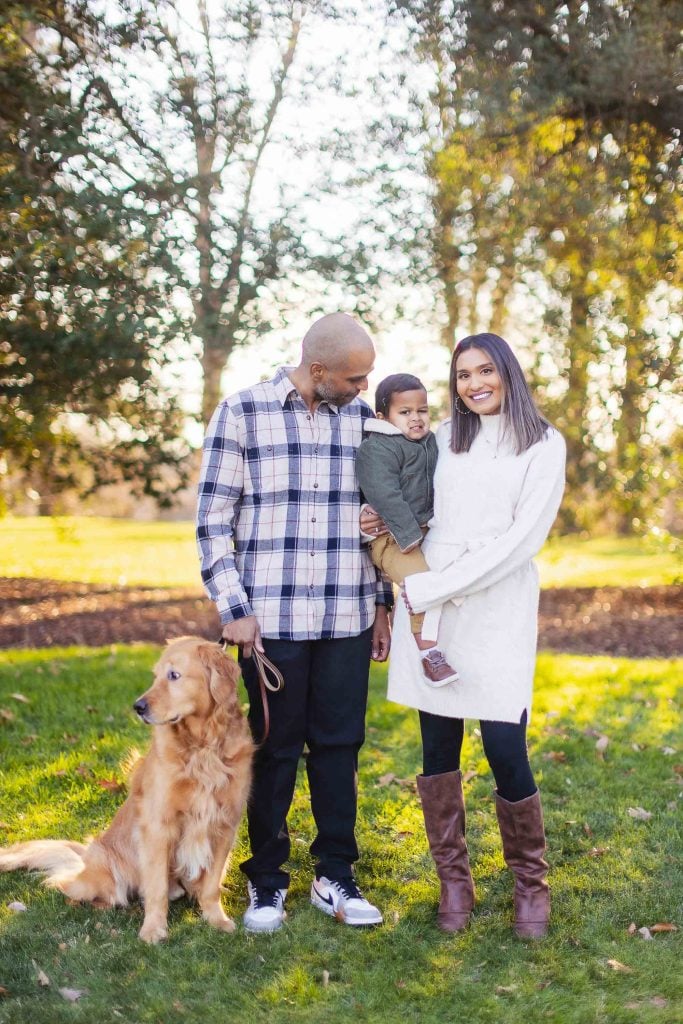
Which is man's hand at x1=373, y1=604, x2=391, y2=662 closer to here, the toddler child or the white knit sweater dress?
the toddler child

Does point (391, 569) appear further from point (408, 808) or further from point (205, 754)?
point (408, 808)

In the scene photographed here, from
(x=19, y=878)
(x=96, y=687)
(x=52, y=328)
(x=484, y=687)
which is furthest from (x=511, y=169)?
(x=19, y=878)

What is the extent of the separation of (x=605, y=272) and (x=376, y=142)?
274 cm

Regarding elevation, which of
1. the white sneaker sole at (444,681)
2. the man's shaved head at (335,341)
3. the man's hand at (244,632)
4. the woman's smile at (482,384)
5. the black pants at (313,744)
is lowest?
the black pants at (313,744)

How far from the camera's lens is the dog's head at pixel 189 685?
11.4 ft

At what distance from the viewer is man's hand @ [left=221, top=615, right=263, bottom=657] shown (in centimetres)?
341

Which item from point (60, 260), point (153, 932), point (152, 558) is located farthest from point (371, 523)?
point (152, 558)

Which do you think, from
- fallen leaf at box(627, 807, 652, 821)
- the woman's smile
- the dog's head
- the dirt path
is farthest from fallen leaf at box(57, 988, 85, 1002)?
the dirt path

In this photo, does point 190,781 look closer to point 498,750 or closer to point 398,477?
point 498,750

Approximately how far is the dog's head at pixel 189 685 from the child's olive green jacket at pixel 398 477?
843 mm

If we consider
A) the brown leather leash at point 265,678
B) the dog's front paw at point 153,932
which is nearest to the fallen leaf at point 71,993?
the dog's front paw at point 153,932

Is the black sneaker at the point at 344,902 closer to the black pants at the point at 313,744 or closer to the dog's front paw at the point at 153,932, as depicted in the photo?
the black pants at the point at 313,744

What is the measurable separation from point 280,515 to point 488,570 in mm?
827

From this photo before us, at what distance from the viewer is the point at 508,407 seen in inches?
131
